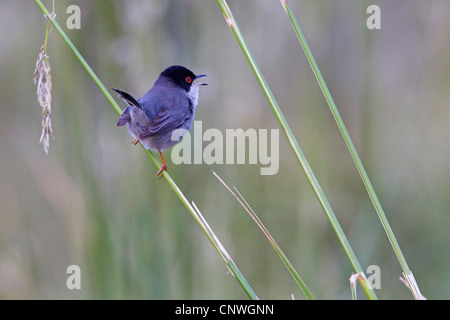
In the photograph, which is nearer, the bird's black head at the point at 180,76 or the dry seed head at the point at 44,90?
the dry seed head at the point at 44,90

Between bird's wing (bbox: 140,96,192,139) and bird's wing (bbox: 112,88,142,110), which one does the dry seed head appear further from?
bird's wing (bbox: 140,96,192,139)

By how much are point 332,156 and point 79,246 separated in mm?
2263

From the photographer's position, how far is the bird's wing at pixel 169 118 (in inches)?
120

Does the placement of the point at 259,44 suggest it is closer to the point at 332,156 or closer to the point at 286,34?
the point at 286,34

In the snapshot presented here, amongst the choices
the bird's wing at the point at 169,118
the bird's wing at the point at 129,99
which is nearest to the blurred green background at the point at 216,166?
the bird's wing at the point at 169,118

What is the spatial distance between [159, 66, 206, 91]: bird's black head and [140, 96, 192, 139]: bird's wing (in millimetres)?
153

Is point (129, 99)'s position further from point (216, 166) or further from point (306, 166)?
point (306, 166)

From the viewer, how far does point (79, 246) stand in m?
3.25

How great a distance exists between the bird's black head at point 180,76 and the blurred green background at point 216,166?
0.38ft

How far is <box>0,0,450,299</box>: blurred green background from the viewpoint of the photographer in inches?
124

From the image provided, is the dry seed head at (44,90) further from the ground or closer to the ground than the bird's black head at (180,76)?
closer to the ground

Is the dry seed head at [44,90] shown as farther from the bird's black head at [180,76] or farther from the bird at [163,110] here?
the bird's black head at [180,76]

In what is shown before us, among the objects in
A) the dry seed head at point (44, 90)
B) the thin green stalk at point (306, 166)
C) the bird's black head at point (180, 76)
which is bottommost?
the thin green stalk at point (306, 166)
